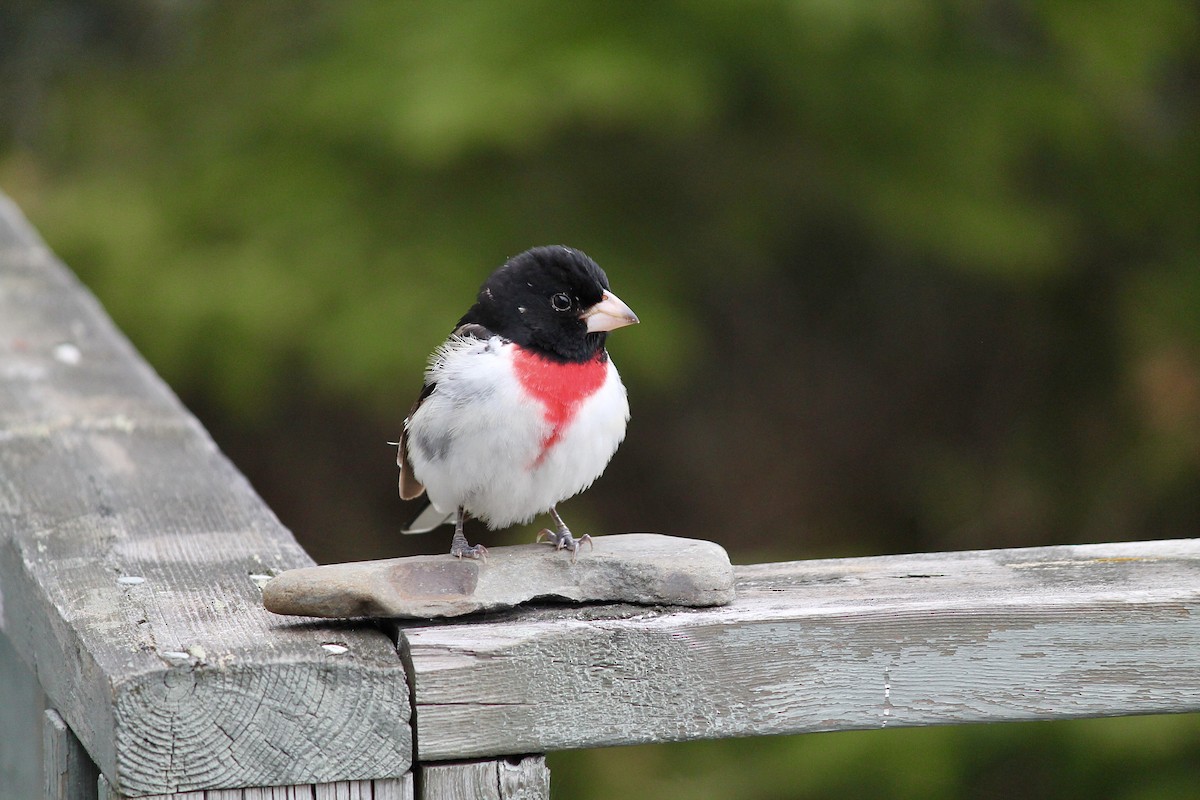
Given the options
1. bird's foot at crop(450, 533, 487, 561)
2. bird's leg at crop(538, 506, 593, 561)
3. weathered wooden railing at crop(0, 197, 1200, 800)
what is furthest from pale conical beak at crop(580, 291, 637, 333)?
weathered wooden railing at crop(0, 197, 1200, 800)

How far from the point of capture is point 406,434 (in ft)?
9.18

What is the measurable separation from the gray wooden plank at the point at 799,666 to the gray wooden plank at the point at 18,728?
727 mm

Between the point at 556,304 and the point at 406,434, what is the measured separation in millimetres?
417

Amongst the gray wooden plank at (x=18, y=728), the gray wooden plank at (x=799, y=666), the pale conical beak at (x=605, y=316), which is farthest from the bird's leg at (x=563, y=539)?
the gray wooden plank at (x=18, y=728)

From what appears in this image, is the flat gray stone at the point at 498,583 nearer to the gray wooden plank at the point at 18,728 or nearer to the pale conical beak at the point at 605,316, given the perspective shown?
the gray wooden plank at the point at 18,728

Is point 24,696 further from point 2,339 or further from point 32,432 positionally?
point 2,339

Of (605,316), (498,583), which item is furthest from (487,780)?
(605,316)

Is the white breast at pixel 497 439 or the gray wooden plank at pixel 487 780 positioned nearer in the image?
the gray wooden plank at pixel 487 780

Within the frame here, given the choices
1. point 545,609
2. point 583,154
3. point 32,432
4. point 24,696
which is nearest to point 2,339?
point 32,432

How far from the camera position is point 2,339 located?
3.88 metres

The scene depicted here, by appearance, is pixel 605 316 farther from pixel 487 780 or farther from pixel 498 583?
pixel 487 780

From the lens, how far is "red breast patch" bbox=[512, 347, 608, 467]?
8.23ft

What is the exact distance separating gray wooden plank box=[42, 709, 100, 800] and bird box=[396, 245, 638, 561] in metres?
Answer: 0.72

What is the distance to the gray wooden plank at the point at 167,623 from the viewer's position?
5.14 feet
